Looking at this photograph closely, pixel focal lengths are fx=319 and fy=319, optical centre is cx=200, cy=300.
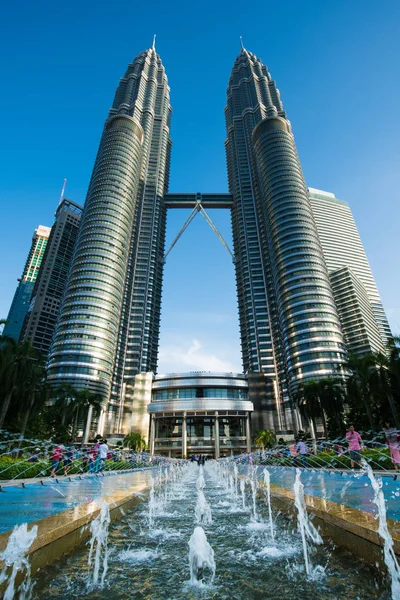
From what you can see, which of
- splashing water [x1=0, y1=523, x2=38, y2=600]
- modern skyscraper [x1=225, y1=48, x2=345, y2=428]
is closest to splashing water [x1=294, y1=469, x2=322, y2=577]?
splashing water [x1=0, y1=523, x2=38, y2=600]

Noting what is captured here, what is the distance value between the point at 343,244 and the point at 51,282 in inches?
5321

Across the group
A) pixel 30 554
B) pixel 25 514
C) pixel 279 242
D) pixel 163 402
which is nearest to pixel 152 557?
pixel 30 554

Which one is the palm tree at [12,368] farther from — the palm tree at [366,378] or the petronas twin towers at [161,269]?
Result: the petronas twin towers at [161,269]

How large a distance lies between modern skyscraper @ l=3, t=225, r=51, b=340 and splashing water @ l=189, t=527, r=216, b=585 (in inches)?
6784

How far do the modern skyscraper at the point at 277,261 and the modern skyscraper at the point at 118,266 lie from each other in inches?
1336

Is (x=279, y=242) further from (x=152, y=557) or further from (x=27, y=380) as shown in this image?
(x=152, y=557)

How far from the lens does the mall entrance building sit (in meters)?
81.9

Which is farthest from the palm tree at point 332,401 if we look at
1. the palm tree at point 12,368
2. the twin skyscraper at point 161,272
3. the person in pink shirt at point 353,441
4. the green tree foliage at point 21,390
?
the palm tree at point 12,368

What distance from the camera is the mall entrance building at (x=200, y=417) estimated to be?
8194cm

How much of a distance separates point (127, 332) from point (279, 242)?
187 feet

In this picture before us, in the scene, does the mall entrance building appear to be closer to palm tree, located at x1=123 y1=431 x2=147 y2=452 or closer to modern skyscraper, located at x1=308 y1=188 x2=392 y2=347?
palm tree, located at x1=123 y1=431 x2=147 y2=452

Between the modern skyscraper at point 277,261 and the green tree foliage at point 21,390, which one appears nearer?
the green tree foliage at point 21,390

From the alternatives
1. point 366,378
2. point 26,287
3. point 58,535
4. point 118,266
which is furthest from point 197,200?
point 58,535

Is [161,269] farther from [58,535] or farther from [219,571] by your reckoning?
[219,571]
